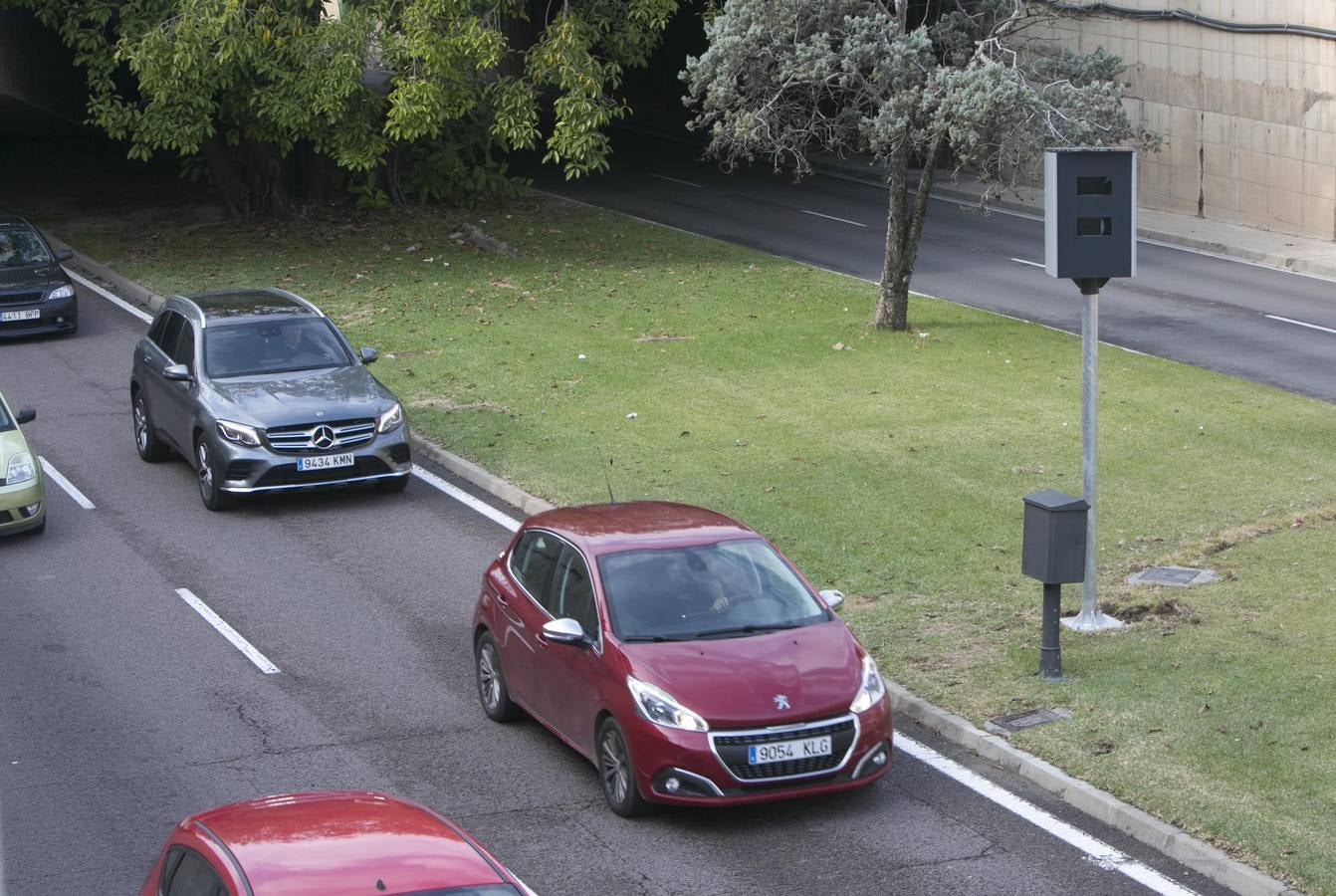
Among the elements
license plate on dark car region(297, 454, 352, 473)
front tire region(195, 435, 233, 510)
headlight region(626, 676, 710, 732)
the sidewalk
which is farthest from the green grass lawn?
the sidewalk

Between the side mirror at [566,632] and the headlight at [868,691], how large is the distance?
5.10 feet

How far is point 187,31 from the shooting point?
25.8 m

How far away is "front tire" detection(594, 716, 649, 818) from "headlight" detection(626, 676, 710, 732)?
0.24 m

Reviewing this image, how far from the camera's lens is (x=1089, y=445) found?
11469 millimetres

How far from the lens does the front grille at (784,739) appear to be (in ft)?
28.2

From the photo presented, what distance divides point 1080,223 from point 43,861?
24.8 feet

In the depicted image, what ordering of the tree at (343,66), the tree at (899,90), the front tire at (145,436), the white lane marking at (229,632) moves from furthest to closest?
the tree at (343,66) < the tree at (899,90) < the front tire at (145,436) < the white lane marking at (229,632)

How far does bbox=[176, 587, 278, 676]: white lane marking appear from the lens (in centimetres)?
1164

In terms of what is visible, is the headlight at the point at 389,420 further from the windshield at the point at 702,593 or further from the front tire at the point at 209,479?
the windshield at the point at 702,593

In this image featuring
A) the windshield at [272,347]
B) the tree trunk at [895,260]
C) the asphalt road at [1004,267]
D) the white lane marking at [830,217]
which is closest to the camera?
the windshield at [272,347]

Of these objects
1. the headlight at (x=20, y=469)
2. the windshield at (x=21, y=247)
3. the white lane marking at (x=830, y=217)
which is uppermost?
the windshield at (x=21, y=247)

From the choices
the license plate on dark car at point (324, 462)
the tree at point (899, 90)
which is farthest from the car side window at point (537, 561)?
the tree at point (899, 90)

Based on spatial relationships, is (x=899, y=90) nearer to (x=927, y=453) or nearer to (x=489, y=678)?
(x=927, y=453)

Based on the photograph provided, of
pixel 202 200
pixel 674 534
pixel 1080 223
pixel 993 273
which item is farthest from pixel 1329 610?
pixel 202 200
